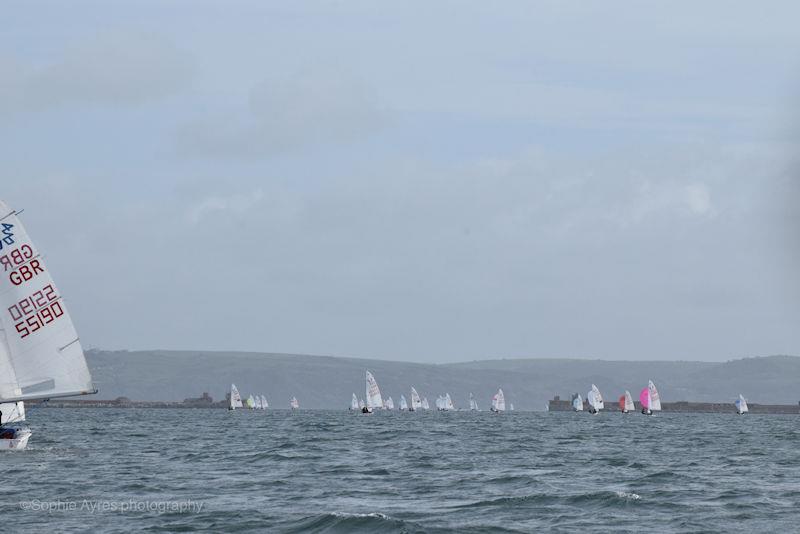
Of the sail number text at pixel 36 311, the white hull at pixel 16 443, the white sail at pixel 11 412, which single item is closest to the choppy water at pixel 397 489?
the white hull at pixel 16 443

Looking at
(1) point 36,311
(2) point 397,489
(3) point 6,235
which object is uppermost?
(3) point 6,235

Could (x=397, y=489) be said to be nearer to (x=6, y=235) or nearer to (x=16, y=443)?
(x=6, y=235)

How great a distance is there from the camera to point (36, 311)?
2003 inches

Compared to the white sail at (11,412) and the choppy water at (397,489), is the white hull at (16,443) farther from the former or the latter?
the choppy water at (397,489)

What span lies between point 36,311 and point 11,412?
20.5ft

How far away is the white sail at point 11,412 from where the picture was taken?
53.8 meters

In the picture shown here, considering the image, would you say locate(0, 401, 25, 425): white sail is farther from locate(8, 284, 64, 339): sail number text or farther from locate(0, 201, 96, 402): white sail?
locate(8, 284, 64, 339): sail number text

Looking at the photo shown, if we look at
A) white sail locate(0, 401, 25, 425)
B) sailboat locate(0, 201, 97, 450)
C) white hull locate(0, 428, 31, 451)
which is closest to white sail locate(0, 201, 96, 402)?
sailboat locate(0, 201, 97, 450)

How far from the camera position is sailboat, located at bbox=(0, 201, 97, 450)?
164ft

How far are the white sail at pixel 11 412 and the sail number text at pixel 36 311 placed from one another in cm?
469

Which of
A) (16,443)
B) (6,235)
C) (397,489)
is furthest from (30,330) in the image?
(397,489)

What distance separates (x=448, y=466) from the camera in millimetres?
50469

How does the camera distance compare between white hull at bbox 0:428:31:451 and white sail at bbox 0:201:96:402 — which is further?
white hull at bbox 0:428:31:451

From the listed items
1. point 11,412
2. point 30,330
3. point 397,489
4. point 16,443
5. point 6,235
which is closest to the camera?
point 397,489
